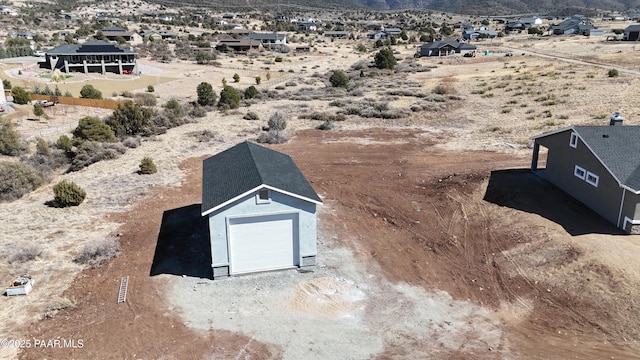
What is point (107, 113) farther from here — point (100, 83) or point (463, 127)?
point (463, 127)

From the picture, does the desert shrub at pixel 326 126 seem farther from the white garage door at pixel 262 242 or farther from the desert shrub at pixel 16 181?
the white garage door at pixel 262 242

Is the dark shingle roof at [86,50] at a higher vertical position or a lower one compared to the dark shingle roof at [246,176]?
higher

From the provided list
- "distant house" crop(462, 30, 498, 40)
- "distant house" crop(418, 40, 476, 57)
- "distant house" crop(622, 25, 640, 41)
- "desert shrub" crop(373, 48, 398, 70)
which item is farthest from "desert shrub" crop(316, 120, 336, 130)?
"distant house" crop(462, 30, 498, 40)

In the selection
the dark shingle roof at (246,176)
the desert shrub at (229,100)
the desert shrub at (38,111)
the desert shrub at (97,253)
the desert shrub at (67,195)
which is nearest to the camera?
the dark shingle roof at (246,176)

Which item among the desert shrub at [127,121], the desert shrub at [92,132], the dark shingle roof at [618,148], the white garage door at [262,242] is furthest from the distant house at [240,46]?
the white garage door at [262,242]

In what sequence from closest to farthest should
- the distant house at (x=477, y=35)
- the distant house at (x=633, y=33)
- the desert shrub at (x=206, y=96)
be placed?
the desert shrub at (x=206, y=96), the distant house at (x=633, y=33), the distant house at (x=477, y=35)

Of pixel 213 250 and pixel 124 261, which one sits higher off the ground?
pixel 213 250

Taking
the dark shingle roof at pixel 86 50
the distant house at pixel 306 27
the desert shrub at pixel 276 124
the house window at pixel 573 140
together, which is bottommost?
the desert shrub at pixel 276 124

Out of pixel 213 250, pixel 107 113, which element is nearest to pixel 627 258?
Answer: pixel 213 250
